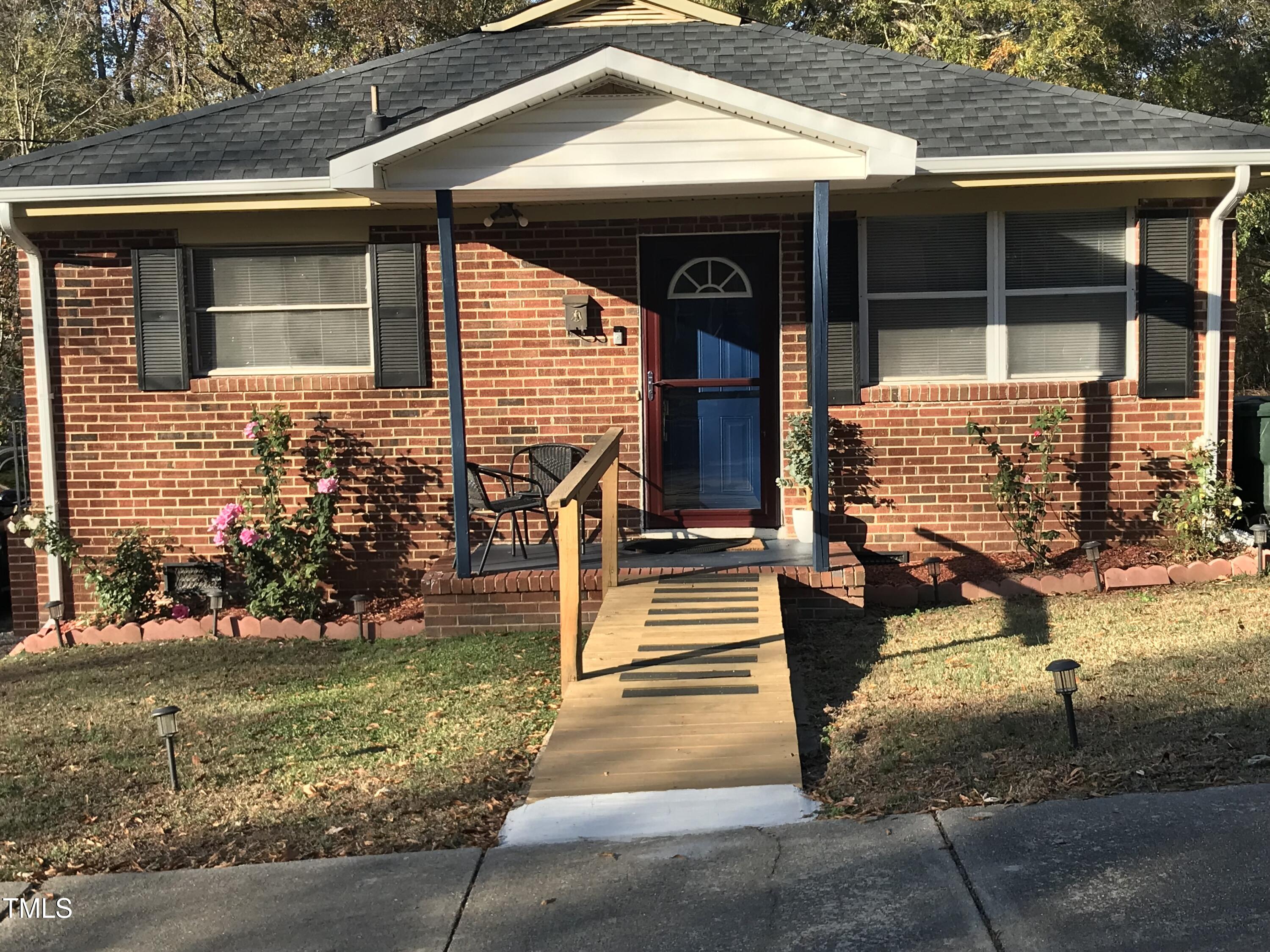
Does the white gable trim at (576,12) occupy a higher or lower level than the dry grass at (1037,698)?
higher

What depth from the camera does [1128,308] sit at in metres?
8.68

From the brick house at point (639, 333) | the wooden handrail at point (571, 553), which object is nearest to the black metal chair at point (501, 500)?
the brick house at point (639, 333)

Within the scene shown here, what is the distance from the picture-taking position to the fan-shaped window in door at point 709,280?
9039mm

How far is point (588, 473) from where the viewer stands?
20.2 feet

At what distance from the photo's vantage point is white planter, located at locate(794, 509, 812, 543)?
874 centimetres

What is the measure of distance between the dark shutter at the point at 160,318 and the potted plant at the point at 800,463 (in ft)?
14.3

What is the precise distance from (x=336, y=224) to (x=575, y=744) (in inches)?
198

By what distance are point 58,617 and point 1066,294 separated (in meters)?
7.47

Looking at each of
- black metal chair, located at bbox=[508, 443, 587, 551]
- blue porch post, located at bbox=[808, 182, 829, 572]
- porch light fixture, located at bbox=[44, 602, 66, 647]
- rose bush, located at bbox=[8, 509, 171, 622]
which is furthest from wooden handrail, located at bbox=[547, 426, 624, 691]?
porch light fixture, located at bbox=[44, 602, 66, 647]

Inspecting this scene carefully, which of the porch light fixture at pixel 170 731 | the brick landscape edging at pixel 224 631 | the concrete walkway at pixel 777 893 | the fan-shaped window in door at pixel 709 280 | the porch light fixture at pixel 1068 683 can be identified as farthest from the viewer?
the fan-shaped window in door at pixel 709 280

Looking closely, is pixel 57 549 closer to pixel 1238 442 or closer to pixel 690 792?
pixel 690 792

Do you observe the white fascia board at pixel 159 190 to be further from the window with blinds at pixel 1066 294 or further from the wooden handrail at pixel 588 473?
the window with blinds at pixel 1066 294

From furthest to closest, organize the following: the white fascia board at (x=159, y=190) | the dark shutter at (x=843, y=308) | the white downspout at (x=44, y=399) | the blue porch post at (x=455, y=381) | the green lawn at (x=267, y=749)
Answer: the white downspout at (x=44, y=399) < the dark shutter at (x=843, y=308) < the white fascia board at (x=159, y=190) < the blue porch post at (x=455, y=381) < the green lawn at (x=267, y=749)

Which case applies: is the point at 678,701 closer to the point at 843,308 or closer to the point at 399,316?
the point at 843,308
